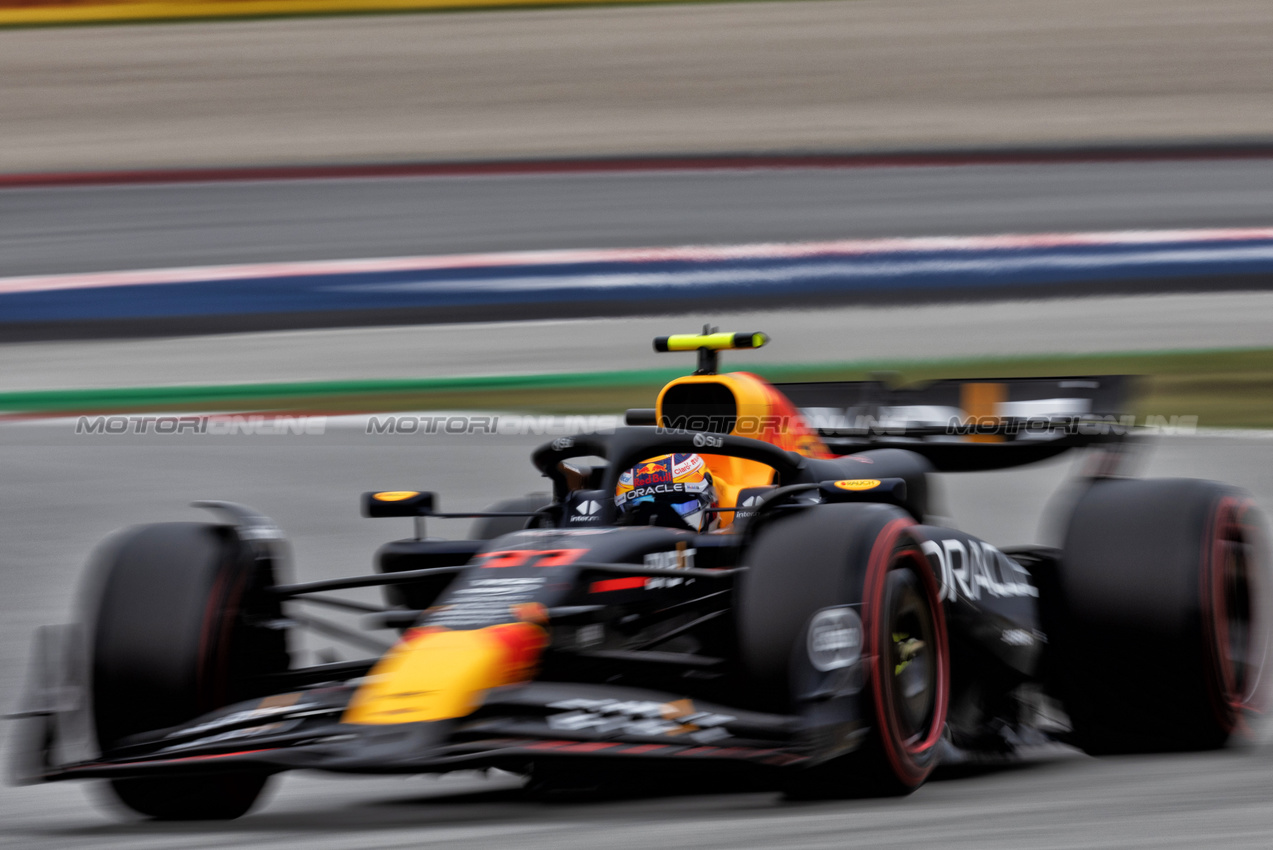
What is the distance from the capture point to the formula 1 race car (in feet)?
14.2

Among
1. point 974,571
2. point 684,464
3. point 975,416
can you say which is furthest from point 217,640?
point 975,416

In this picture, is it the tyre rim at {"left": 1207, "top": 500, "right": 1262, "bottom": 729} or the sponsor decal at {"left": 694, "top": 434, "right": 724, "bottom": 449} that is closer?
the sponsor decal at {"left": 694, "top": 434, "right": 724, "bottom": 449}

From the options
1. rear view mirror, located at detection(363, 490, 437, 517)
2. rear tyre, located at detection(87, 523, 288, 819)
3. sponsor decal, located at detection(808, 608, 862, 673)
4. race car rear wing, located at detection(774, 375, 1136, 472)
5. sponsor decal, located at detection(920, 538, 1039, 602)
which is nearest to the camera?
sponsor decal, located at detection(808, 608, 862, 673)

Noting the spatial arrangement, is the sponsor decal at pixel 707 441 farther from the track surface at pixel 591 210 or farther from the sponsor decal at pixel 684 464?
the track surface at pixel 591 210

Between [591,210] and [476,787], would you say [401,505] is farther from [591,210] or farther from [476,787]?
[591,210]

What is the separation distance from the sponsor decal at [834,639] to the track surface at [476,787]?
0.37 metres

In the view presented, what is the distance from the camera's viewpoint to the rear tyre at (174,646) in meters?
4.95

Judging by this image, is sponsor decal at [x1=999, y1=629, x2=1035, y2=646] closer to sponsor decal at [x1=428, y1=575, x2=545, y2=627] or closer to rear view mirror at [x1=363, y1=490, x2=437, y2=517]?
sponsor decal at [x1=428, y1=575, x2=545, y2=627]

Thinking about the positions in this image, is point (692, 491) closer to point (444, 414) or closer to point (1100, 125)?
point (444, 414)

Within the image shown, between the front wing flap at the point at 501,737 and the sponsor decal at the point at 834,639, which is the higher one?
the sponsor decal at the point at 834,639

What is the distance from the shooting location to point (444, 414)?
1145cm

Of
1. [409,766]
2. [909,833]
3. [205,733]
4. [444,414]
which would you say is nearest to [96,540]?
[444,414]

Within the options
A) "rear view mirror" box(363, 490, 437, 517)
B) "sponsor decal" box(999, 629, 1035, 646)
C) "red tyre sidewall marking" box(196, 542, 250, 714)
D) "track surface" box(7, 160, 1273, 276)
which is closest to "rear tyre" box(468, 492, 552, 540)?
"rear view mirror" box(363, 490, 437, 517)

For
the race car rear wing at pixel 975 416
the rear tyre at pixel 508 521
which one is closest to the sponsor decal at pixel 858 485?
the rear tyre at pixel 508 521
